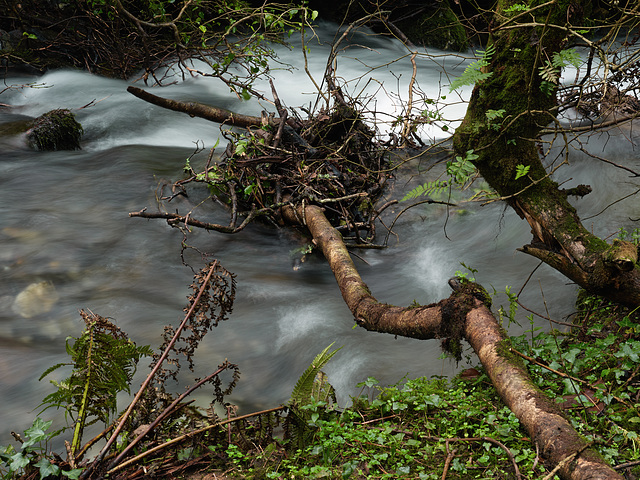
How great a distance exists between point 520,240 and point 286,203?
257cm

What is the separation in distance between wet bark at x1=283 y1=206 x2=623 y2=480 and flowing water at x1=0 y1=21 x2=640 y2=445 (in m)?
0.73

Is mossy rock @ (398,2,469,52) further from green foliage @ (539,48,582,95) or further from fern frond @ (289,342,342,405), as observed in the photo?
fern frond @ (289,342,342,405)

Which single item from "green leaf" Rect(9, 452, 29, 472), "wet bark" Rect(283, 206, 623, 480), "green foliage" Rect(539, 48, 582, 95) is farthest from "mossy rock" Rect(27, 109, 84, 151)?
"green foliage" Rect(539, 48, 582, 95)

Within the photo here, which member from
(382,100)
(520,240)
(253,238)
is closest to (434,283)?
(520,240)

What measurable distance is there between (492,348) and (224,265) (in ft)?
11.7

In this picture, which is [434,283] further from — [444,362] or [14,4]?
[14,4]

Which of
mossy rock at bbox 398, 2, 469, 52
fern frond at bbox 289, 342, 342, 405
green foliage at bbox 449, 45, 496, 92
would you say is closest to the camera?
fern frond at bbox 289, 342, 342, 405

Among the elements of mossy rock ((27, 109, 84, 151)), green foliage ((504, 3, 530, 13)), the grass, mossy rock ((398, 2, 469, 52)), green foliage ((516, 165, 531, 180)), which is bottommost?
the grass

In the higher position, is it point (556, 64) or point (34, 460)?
point (556, 64)

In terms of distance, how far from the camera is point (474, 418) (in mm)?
2900

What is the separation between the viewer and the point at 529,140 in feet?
12.0

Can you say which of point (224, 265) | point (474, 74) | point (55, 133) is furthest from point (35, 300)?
point (474, 74)

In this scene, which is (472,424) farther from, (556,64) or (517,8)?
(517,8)

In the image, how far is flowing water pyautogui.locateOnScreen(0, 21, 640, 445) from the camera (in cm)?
425
